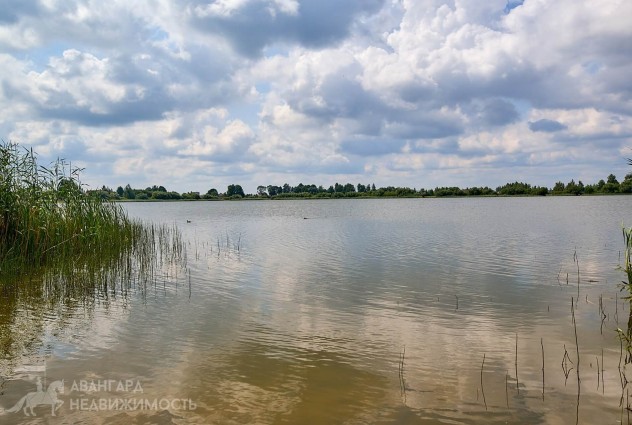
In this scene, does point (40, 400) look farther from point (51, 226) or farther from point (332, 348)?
point (51, 226)

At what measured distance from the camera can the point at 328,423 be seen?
4832 mm

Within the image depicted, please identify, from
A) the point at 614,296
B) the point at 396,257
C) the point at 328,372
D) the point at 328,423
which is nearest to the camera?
the point at 328,423

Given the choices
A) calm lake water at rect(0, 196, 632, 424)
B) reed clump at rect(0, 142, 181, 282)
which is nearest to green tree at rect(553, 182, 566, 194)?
calm lake water at rect(0, 196, 632, 424)

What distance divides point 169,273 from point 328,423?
11272 millimetres

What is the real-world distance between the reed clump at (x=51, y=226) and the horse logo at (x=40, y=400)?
8.13m

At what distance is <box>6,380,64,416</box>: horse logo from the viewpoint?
16.9 ft

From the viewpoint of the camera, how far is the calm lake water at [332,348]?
5.20m

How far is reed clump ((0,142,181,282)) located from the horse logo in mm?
8132

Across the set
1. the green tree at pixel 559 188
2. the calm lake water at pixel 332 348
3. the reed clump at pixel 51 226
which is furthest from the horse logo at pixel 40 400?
the green tree at pixel 559 188

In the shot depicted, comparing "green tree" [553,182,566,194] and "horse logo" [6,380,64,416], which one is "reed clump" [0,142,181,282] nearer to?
"horse logo" [6,380,64,416]

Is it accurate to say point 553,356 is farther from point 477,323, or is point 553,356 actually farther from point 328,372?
point 328,372

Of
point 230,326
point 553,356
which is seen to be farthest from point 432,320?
point 230,326

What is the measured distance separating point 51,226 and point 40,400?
10178 millimetres

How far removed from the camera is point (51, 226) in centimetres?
1391
